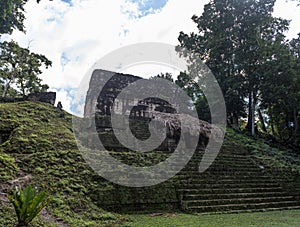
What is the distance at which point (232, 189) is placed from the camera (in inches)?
264

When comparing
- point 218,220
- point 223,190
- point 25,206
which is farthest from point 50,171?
point 223,190

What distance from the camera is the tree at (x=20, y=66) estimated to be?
17047 mm

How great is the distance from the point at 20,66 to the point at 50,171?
14626 millimetres

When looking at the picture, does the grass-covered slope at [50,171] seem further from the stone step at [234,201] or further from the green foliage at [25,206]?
the stone step at [234,201]

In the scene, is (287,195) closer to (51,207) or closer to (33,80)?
(51,207)

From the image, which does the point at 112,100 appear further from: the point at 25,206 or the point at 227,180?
the point at 25,206

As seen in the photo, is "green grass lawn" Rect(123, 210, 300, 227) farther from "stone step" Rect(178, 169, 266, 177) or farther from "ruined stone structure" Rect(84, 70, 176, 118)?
"ruined stone structure" Rect(84, 70, 176, 118)

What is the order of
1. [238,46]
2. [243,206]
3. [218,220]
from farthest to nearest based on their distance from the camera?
1. [238,46]
2. [243,206]
3. [218,220]

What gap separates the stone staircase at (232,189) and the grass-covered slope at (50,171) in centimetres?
206

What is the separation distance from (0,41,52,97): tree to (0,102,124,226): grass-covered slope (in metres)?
9.93

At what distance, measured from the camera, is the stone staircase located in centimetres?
592

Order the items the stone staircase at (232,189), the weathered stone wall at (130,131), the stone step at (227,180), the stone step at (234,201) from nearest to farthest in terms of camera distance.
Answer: the stone step at (234,201)
the stone staircase at (232,189)
the stone step at (227,180)
the weathered stone wall at (130,131)

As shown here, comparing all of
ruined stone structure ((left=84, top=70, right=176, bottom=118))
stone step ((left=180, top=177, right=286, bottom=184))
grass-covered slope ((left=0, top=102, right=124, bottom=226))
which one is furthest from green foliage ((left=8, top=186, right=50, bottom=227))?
ruined stone structure ((left=84, top=70, right=176, bottom=118))

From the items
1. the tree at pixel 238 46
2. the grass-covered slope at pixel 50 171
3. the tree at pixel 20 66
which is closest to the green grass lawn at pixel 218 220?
the grass-covered slope at pixel 50 171
